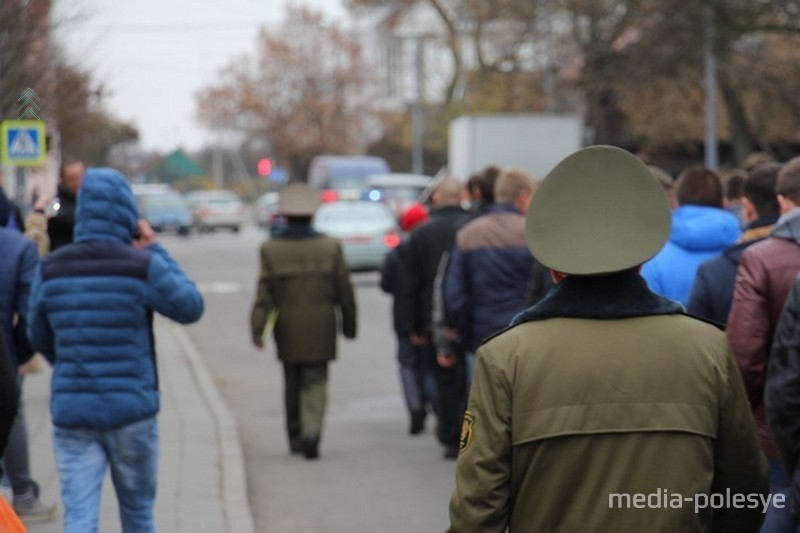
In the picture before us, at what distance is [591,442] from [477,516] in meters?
0.30

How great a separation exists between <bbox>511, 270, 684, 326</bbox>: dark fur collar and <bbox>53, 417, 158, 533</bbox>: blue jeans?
2.81 metres

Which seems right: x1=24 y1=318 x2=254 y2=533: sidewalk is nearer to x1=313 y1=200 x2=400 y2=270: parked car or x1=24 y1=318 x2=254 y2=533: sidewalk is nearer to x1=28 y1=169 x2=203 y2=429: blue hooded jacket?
x1=28 y1=169 x2=203 y2=429: blue hooded jacket

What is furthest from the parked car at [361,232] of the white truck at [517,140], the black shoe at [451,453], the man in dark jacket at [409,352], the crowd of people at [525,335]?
the black shoe at [451,453]

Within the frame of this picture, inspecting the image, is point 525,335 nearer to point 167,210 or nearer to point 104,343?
point 104,343

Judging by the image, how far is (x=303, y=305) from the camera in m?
10.2

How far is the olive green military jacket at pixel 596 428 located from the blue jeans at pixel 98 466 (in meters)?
2.72

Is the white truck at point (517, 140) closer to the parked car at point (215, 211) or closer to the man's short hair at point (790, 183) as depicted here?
the man's short hair at point (790, 183)

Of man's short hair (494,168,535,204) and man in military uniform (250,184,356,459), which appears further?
man in military uniform (250,184,356,459)

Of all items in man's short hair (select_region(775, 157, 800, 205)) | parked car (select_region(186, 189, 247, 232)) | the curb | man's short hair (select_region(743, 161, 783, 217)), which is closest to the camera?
man's short hair (select_region(775, 157, 800, 205))

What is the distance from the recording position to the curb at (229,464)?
789 cm

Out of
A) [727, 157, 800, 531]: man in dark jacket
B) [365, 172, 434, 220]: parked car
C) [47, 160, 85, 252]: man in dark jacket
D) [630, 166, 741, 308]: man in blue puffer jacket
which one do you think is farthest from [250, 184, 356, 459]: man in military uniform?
[365, 172, 434, 220]: parked car

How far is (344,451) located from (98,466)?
4.92 metres

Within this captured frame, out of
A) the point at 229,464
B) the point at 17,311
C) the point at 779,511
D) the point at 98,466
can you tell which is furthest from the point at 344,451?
the point at 779,511

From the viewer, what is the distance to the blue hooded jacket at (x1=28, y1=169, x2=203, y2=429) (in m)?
5.77
